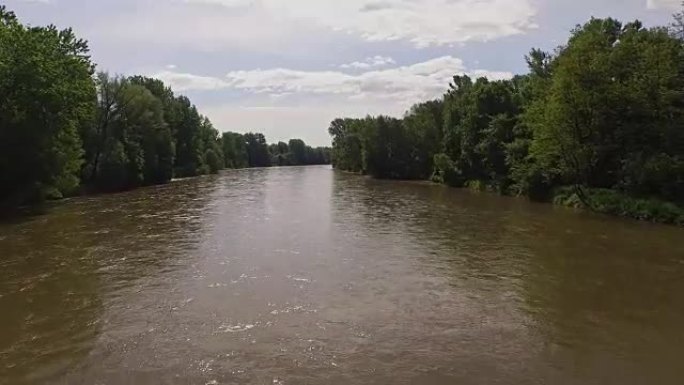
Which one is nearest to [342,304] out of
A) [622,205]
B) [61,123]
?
[622,205]

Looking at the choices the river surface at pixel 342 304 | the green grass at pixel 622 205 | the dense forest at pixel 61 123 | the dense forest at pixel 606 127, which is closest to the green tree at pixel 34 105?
the dense forest at pixel 61 123

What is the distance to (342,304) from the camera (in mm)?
14555

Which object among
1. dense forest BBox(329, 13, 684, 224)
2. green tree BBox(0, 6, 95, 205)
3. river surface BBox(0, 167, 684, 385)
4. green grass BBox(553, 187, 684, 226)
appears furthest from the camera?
green tree BBox(0, 6, 95, 205)

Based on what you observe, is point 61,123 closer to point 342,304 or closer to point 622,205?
point 342,304

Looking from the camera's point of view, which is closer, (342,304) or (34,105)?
(342,304)

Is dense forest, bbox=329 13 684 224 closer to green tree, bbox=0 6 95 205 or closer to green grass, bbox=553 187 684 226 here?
green grass, bbox=553 187 684 226

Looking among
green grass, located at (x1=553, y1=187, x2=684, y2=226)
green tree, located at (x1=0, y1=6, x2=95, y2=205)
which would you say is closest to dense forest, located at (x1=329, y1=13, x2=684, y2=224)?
green grass, located at (x1=553, y1=187, x2=684, y2=226)

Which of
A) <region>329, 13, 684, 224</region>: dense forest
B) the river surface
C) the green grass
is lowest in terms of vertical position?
the river surface

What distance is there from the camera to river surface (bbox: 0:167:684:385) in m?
10.3

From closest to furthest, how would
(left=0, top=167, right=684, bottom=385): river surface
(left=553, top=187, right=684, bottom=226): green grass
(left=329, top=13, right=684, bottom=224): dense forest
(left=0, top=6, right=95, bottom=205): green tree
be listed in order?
(left=0, top=167, right=684, bottom=385): river surface < (left=553, top=187, right=684, bottom=226): green grass < (left=329, top=13, right=684, bottom=224): dense forest < (left=0, top=6, right=95, bottom=205): green tree

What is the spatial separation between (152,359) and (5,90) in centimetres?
3244

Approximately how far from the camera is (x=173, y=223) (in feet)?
99.0

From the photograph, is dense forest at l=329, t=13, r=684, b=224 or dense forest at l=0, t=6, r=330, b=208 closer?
dense forest at l=329, t=13, r=684, b=224

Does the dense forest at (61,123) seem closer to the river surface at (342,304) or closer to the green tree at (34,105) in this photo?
the green tree at (34,105)
